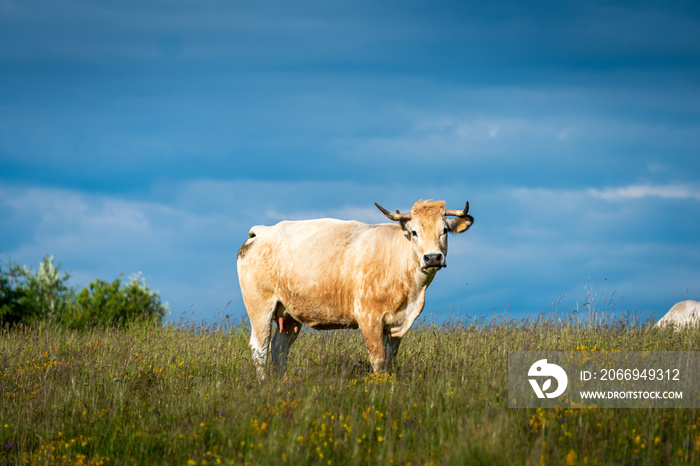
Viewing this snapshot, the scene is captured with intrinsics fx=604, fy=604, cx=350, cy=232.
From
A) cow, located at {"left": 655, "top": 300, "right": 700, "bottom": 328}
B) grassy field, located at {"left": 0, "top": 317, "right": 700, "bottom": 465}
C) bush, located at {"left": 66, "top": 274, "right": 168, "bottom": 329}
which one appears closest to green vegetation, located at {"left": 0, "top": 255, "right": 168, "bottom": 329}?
bush, located at {"left": 66, "top": 274, "right": 168, "bottom": 329}

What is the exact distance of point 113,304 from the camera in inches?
859

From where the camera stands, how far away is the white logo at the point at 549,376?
7.54m

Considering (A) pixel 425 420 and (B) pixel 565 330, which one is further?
(B) pixel 565 330

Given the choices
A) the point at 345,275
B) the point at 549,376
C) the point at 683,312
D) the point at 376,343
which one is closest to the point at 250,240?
the point at 345,275

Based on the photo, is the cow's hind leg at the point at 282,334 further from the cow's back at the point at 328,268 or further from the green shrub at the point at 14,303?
the green shrub at the point at 14,303

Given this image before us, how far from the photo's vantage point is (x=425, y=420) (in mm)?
6586

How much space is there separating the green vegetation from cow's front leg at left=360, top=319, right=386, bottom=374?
13.3 m

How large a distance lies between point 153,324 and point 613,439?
1545cm

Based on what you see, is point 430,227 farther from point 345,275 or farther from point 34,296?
point 34,296

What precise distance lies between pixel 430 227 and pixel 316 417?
3.28m

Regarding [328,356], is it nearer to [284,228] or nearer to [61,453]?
[284,228]

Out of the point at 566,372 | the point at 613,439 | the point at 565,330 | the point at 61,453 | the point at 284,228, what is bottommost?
the point at 61,453

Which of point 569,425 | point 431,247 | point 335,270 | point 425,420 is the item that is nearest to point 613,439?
point 569,425

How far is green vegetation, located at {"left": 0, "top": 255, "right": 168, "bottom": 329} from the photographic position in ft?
→ 67.2
